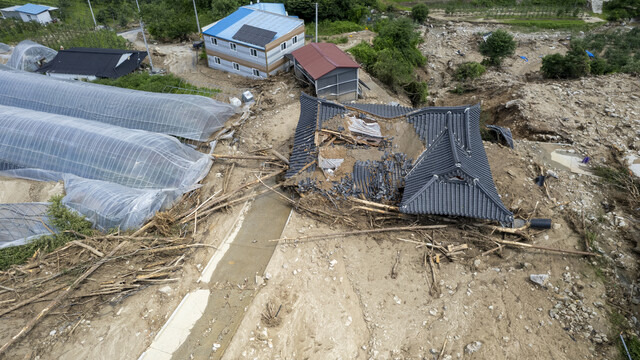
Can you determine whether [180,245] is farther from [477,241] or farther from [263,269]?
[477,241]

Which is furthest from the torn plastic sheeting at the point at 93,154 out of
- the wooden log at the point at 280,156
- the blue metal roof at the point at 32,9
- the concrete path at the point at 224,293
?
the blue metal roof at the point at 32,9

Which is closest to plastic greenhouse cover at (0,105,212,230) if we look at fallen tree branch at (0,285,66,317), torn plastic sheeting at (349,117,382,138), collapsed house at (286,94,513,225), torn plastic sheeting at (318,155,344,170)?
fallen tree branch at (0,285,66,317)

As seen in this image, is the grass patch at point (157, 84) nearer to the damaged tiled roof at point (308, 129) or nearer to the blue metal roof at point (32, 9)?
the damaged tiled roof at point (308, 129)

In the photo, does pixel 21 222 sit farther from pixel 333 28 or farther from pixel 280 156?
pixel 333 28

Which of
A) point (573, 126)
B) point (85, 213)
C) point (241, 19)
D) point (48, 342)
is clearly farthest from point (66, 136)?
point (573, 126)

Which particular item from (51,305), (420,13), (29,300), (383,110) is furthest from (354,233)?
(420,13)
